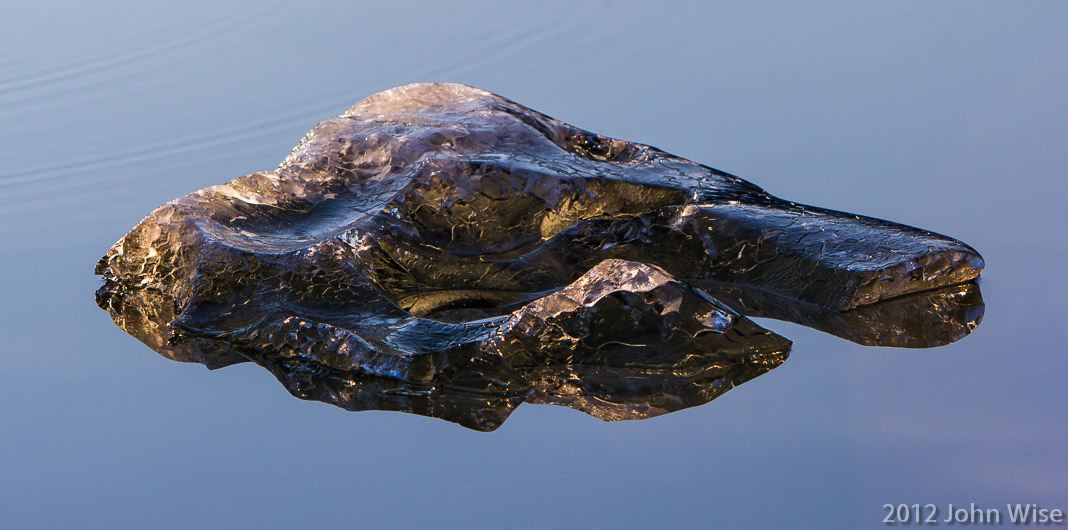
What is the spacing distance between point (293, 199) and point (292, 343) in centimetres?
52

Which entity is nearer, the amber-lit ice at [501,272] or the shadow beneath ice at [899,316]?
the amber-lit ice at [501,272]

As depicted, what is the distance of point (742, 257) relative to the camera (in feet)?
7.98

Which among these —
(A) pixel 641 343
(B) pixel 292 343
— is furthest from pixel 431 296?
(A) pixel 641 343

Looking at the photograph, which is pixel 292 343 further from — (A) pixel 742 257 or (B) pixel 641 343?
(A) pixel 742 257

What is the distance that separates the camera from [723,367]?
2113 millimetres

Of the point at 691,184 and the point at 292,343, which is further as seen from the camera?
the point at 691,184

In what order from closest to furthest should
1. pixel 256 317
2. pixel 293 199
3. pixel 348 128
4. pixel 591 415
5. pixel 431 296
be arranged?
pixel 591 415 → pixel 256 317 → pixel 431 296 → pixel 293 199 → pixel 348 128

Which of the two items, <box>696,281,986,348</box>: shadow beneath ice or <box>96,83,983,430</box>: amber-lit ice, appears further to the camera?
<box>696,281,986,348</box>: shadow beneath ice

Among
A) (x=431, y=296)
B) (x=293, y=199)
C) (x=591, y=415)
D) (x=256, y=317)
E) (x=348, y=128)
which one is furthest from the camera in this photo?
(x=348, y=128)

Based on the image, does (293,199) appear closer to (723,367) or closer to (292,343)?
(292,343)

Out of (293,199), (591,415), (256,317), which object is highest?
(293,199)

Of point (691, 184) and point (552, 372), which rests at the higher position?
point (691, 184)

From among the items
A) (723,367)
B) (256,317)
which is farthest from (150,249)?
(723,367)

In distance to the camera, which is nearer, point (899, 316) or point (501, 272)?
point (899, 316)
